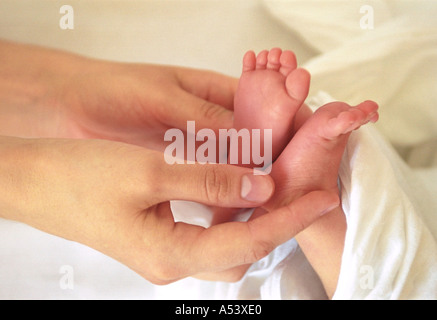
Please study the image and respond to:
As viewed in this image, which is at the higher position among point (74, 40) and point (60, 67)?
point (74, 40)

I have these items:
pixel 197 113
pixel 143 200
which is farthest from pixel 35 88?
pixel 143 200

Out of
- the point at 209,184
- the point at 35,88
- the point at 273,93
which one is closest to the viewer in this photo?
the point at 209,184

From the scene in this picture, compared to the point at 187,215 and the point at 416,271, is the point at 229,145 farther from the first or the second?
the point at 416,271

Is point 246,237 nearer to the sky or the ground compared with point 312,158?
nearer to the ground

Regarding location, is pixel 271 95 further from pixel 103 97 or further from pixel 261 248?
pixel 103 97

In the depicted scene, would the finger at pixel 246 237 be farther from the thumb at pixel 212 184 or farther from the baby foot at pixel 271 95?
the baby foot at pixel 271 95

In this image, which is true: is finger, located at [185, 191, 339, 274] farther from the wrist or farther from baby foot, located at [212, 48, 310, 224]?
the wrist

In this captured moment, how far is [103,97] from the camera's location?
78 cm

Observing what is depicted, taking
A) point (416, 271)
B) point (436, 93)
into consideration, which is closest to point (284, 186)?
point (416, 271)

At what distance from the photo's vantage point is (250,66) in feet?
2.07

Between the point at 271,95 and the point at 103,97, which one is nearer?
the point at 271,95

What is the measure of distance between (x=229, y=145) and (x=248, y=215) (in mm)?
118

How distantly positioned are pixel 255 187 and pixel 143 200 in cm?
13

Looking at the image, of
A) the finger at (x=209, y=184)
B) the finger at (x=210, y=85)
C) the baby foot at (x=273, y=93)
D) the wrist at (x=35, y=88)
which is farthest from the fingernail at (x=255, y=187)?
the wrist at (x=35, y=88)
